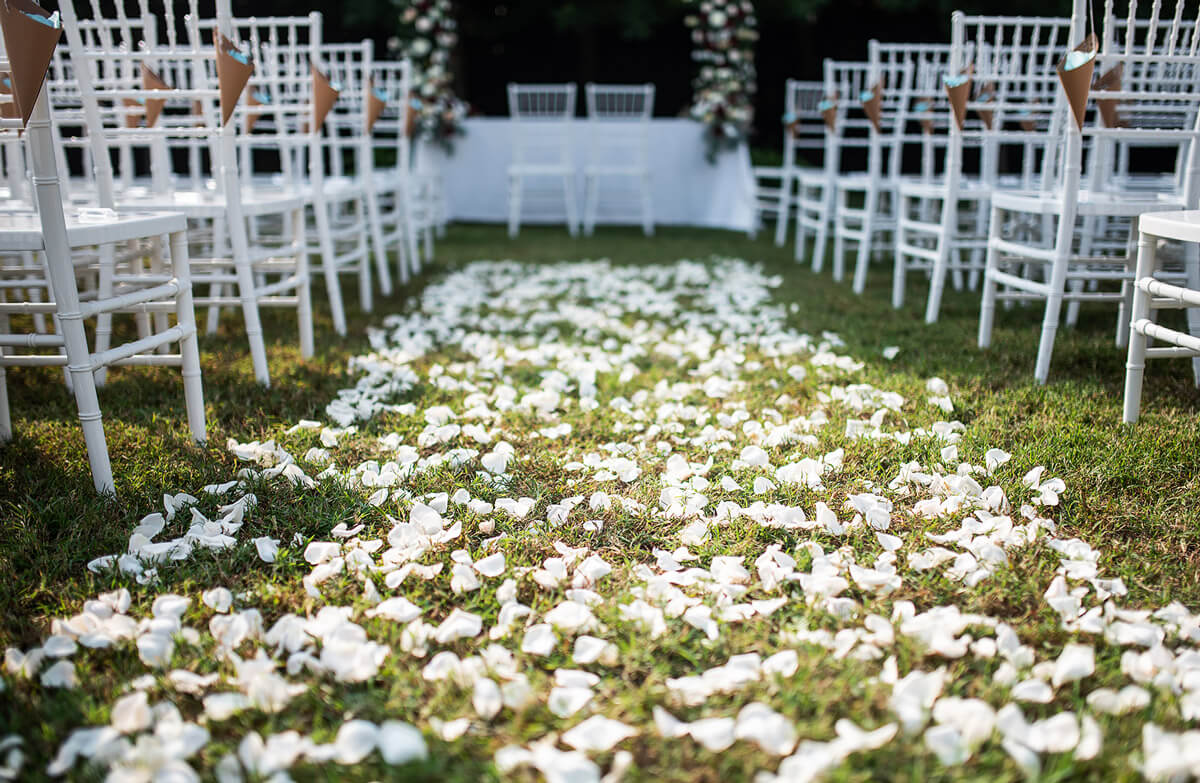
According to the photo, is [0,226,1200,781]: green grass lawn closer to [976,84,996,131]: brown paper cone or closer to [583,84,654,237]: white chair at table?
[976,84,996,131]: brown paper cone

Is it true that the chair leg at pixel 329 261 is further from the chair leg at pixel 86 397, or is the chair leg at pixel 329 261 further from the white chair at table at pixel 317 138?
the chair leg at pixel 86 397

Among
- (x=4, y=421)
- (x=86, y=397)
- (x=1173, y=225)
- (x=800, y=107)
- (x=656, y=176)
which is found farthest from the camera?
(x=656, y=176)

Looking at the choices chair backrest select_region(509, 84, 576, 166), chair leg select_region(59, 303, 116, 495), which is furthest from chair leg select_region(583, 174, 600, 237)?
chair leg select_region(59, 303, 116, 495)

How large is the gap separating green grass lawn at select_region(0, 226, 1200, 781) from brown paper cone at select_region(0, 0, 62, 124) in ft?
2.51

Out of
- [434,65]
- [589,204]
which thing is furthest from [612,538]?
[434,65]

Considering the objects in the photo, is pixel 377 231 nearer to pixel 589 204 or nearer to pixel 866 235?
pixel 866 235

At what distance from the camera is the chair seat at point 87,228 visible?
1.59 m

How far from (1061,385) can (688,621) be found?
1.67 m

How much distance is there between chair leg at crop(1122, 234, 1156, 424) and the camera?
1.92m

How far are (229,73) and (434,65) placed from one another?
6300 millimetres

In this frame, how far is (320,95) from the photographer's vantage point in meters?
2.87

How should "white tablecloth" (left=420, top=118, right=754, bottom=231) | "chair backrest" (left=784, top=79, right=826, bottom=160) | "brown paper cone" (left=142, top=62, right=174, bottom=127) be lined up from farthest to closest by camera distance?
"white tablecloth" (left=420, top=118, right=754, bottom=231) < "chair backrest" (left=784, top=79, right=826, bottom=160) < "brown paper cone" (left=142, top=62, right=174, bottom=127)

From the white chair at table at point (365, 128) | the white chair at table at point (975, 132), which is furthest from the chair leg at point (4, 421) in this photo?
the white chair at table at point (975, 132)

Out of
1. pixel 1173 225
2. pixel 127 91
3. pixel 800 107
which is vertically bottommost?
pixel 1173 225
